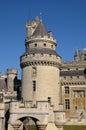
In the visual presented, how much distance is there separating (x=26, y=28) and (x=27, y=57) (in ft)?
39.8

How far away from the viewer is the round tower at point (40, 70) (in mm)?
60031

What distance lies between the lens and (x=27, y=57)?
205ft

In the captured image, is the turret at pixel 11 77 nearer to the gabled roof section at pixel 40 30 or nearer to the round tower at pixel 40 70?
the round tower at pixel 40 70

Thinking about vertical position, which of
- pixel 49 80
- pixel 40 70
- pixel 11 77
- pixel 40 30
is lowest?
pixel 49 80

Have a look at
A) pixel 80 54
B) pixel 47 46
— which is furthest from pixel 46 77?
pixel 80 54

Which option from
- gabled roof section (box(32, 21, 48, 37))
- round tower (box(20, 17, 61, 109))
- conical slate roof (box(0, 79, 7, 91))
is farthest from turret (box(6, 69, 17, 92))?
gabled roof section (box(32, 21, 48, 37))

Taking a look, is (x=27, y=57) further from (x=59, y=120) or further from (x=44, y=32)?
(x=59, y=120)

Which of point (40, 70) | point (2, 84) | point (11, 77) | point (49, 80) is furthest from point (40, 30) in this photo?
point (2, 84)

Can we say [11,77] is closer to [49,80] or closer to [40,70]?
[40,70]

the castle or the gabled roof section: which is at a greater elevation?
the gabled roof section

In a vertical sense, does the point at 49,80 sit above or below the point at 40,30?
below

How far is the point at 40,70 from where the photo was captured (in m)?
60.7

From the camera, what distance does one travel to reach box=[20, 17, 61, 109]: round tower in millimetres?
60031

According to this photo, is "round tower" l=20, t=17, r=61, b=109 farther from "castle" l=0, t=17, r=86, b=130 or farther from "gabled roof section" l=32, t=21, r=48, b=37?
"gabled roof section" l=32, t=21, r=48, b=37
